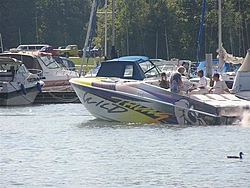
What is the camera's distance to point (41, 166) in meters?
20.5

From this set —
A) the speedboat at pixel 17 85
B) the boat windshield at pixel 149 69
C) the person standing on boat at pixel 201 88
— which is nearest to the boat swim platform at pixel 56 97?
the speedboat at pixel 17 85

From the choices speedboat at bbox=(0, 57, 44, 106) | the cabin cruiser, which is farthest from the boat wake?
the cabin cruiser

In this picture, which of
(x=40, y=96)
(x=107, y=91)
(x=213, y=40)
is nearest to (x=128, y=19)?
(x=213, y=40)

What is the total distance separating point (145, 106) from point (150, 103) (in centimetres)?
22

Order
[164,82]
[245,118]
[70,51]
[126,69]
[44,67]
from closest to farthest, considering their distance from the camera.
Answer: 1. [245,118]
2. [164,82]
3. [126,69]
4. [44,67]
5. [70,51]

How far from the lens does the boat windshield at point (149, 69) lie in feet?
103

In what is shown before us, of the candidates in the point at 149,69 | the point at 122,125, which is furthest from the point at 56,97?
the point at 122,125

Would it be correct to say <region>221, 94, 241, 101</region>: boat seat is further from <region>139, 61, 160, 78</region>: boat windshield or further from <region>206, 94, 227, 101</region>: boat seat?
<region>139, 61, 160, 78</region>: boat windshield

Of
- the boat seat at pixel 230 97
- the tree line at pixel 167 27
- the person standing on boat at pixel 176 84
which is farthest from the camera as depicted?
the tree line at pixel 167 27

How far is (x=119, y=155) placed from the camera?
22094mm

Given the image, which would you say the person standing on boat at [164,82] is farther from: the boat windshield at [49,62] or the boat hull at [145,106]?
the boat windshield at [49,62]

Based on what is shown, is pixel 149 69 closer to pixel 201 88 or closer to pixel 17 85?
pixel 201 88

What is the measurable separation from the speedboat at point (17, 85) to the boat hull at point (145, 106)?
31.4ft

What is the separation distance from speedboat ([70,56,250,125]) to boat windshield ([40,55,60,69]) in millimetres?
14201
